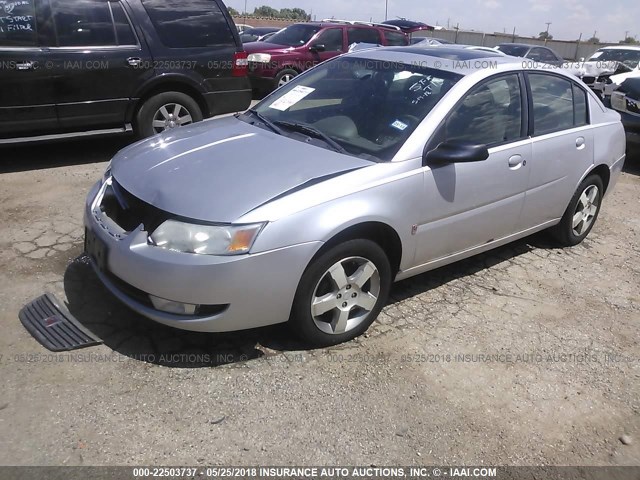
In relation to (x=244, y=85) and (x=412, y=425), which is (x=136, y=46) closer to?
(x=244, y=85)

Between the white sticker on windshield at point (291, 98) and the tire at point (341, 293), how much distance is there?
1.43 m

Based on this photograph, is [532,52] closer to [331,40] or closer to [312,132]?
[331,40]

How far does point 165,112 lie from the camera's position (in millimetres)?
6723

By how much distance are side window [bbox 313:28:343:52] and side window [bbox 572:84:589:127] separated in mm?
8089

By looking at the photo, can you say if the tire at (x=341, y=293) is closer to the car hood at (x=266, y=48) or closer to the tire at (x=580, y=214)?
the tire at (x=580, y=214)

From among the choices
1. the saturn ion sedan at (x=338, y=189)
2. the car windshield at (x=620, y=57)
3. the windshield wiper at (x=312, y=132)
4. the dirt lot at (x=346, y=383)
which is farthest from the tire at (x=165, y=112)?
the car windshield at (x=620, y=57)

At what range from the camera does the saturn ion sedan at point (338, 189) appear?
2873mm

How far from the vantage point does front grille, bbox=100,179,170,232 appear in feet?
9.76

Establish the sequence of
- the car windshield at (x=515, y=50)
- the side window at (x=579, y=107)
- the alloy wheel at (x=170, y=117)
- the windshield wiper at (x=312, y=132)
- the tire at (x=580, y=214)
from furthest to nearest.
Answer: the car windshield at (x=515, y=50) → the alloy wheel at (x=170, y=117) → the tire at (x=580, y=214) → the side window at (x=579, y=107) → the windshield wiper at (x=312, y=132)

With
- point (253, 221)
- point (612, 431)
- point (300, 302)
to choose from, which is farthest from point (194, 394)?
point (612, 431)

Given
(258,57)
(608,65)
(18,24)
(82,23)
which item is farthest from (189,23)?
(608,65)

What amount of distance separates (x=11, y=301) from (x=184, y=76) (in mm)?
3893

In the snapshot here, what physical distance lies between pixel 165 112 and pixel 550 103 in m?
4.29

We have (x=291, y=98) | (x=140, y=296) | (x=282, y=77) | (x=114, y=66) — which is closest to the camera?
(x=140, y=296)
